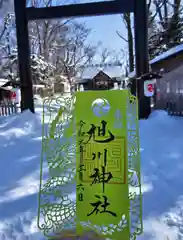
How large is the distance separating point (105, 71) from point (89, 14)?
2819cm

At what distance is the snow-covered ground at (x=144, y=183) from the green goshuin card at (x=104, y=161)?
1.58 feet

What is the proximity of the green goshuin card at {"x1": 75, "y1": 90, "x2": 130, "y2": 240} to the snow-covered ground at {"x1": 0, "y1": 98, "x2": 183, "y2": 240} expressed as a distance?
48 cm

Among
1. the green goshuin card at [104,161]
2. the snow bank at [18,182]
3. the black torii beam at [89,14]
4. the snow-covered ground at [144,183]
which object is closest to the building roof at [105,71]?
the black torii beam at [89,14]

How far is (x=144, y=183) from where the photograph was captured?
343 cm

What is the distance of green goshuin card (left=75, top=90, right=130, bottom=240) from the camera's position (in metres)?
1.97

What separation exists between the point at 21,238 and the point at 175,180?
236 centimetres

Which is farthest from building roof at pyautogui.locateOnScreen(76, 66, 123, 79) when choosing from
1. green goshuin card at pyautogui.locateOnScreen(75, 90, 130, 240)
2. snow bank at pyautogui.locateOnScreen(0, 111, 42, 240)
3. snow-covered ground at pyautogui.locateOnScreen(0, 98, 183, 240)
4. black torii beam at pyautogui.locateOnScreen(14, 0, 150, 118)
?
green goshuin card at pyautogui.locateOnScreen(75, 90, 130, 240)

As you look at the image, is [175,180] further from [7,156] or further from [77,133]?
[7,156]

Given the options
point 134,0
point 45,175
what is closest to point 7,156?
point 45,175

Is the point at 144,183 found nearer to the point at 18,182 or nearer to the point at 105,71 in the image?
the point at 18,182

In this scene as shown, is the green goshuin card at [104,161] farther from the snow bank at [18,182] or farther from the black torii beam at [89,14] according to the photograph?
the black torii beam at [89,14]

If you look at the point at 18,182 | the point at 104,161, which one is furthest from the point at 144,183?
the point at 18,182

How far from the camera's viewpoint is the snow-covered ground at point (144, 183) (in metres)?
2.34

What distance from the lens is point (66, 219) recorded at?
7.27 feet
